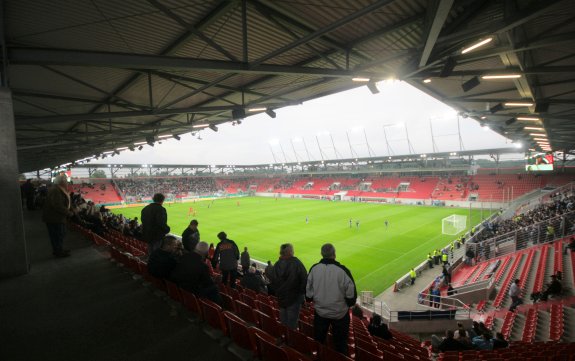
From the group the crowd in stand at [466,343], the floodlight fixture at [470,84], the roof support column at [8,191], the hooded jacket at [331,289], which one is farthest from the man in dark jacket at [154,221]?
the floodlight fixture at [470,84]

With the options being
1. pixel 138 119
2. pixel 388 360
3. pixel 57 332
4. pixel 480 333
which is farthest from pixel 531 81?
pixel 138 119

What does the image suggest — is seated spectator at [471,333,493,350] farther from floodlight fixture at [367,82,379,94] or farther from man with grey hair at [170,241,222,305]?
floodlight fixture at [367,82,379,94]

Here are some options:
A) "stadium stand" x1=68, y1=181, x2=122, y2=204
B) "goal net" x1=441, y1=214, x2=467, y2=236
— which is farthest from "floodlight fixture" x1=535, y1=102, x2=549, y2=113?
"stadium stand" x1=68, y1=181, x2=122, y2=204

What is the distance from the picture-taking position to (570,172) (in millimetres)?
39875

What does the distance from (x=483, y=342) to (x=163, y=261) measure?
7215 mm

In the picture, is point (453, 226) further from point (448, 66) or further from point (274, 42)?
point (274, 42)

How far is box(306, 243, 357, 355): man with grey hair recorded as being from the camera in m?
3.58

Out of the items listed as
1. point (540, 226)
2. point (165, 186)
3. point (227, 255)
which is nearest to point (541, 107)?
point (227, 255)

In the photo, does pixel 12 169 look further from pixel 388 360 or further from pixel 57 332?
pixel 388 360

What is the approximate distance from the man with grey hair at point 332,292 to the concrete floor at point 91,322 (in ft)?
3.97

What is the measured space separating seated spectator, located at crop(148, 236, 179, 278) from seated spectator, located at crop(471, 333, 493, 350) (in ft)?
22.8

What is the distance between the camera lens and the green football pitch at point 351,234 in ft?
59.4

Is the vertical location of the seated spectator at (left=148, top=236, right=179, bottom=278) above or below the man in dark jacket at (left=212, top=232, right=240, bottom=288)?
above

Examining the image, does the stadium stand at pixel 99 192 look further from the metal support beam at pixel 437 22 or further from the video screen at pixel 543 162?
the video screen at pixel 543 162
